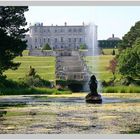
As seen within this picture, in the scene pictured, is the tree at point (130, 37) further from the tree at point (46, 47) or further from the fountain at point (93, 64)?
the tree at point (46, 47)

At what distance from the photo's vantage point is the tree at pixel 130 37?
1390 cm

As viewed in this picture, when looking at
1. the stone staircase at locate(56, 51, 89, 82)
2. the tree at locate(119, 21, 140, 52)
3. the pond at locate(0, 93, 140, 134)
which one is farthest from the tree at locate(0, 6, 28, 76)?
the tree at locate(119, 21, 140, 52)

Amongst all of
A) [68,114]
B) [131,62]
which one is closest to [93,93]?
[131,62]

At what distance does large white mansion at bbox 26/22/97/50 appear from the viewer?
553 inches

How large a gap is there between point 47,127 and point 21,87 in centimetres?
296

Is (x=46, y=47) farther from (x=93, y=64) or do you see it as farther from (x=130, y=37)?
(x=130, y=37)

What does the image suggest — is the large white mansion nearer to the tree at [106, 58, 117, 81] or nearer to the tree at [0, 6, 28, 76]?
the tree at [0, 6, 28, 76]

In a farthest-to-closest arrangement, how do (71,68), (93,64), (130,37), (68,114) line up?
(71,68) < (93,64) < (130,37) < (68,114)

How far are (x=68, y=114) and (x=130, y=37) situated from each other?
2416 millimetres

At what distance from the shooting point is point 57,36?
14.5 metres

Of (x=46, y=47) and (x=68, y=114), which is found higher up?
(x=46, y=47)

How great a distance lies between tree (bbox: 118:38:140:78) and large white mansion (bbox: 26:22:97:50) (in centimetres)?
99

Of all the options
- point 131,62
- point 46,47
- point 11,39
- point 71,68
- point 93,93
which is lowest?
point 93,93
